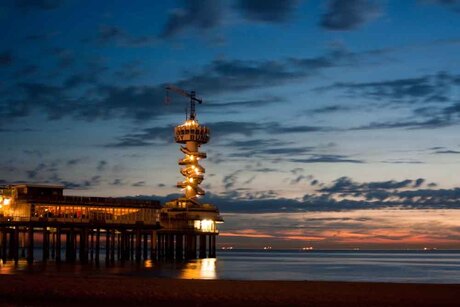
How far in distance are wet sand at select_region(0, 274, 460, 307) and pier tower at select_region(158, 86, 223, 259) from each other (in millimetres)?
56622

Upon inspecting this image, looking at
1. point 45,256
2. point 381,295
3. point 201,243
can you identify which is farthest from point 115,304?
point 201,243

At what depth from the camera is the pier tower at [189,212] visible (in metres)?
111

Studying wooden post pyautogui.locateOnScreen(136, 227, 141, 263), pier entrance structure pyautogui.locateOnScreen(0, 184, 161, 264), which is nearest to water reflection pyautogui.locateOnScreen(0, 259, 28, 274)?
pier entrance structure pyautogui.locateOnScreen(0, 184, 161, 264)

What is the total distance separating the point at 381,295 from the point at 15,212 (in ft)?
180

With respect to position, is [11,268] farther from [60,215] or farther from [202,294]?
[202,294]

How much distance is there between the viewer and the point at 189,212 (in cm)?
11450

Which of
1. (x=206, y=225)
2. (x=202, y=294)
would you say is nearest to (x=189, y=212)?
(x=206, y=225)

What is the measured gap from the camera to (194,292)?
48188mm

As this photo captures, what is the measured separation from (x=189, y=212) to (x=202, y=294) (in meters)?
67.5

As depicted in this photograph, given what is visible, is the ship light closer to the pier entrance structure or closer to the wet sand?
the pier entrance structure

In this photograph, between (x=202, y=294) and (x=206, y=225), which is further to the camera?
(x=206, y=225)

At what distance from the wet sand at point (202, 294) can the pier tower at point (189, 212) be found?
56.6 m

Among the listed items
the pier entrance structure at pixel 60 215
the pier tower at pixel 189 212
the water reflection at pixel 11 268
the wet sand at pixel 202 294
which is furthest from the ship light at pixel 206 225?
the wet sand at pixel 202 294

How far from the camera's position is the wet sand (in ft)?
147
